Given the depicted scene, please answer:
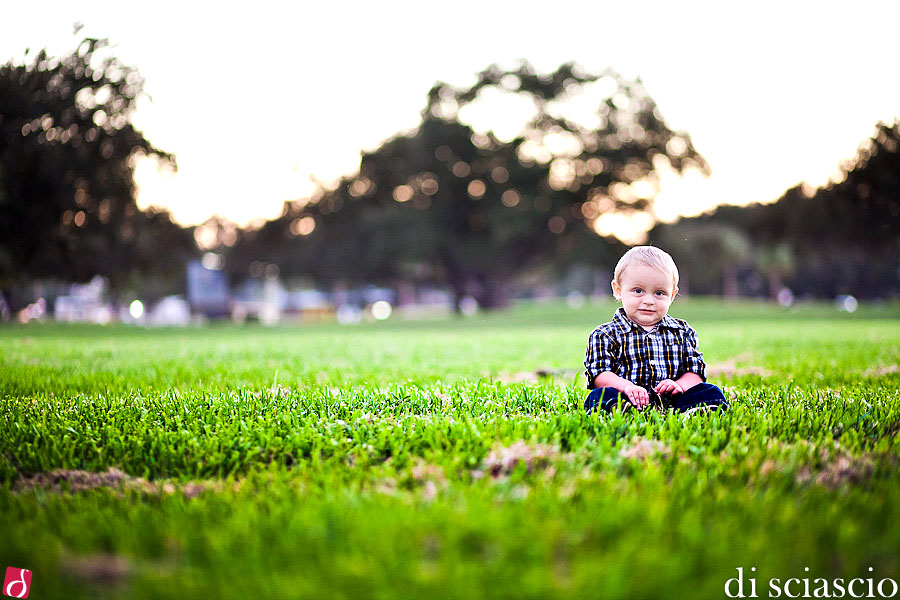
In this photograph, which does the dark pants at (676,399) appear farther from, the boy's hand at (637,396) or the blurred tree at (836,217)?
the blurred tree at (836,217)

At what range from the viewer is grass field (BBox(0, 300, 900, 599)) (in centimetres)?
A: 153

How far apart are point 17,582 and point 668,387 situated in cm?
308

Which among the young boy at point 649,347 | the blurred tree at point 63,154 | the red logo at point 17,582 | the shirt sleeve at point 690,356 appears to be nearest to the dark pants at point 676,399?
the young boy at point 649,347

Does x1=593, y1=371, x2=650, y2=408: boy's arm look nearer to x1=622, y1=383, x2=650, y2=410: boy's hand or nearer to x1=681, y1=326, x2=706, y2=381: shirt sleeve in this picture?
x1=622, y1=383, x2=650, y2=410: boy's hand

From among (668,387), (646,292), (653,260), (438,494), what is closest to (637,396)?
(668,387)

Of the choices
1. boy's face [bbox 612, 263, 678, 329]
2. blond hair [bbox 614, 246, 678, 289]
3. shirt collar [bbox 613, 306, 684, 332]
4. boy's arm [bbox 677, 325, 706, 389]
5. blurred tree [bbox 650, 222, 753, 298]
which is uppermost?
blurred tree [bbox 650, 222, 753, 298]

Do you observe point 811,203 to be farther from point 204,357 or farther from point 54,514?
point 54,514

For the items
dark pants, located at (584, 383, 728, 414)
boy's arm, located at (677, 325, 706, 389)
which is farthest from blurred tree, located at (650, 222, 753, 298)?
dark pants, located at (584, 383, 728, 414)

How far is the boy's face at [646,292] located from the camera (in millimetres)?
3512

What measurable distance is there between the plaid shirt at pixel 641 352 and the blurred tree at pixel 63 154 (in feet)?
50.9

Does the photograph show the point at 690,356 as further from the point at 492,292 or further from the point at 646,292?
the point at 492,292

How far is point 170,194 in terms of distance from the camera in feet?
80.0

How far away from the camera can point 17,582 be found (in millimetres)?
1640

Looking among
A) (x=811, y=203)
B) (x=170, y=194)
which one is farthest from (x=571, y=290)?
(x=170, y=194)
